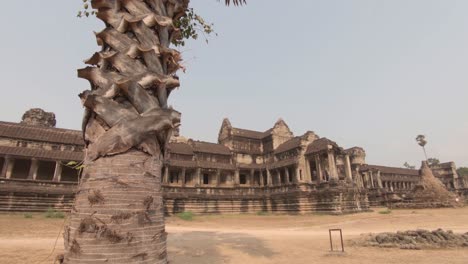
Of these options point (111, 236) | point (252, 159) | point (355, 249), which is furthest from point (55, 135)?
point (111, 236)

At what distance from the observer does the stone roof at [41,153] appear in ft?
76.8

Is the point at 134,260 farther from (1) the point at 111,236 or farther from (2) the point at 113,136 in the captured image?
(2) the point at 113,136

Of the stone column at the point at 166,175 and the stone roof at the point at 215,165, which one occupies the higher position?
the stone roof at the point at 215,165

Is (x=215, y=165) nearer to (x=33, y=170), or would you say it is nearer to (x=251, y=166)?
(x=251, y=166)

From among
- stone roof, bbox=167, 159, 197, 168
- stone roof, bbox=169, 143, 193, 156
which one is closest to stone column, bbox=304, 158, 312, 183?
stone roof, bbox=167, 159, 197, 168

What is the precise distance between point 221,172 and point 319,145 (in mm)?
13019

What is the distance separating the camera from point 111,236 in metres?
1.74

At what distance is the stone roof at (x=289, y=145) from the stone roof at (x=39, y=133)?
24.7 m

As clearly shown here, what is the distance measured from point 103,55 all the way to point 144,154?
37.7 inches

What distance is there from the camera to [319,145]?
3144 centimetres

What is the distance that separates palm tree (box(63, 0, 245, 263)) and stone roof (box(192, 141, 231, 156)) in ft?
105

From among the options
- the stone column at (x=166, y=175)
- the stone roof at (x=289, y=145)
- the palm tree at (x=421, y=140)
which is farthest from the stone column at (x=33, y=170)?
the palm tree at (x=421, y=140)

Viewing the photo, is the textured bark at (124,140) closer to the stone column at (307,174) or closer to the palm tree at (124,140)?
the palm tree at (124,140)

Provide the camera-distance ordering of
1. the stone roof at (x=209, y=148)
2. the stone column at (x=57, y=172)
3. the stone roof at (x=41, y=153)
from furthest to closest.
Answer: the stone roof at (x=209, y=148) → the stone column at (x=57, y=172) → the stone roof at (x=41, y=153)
